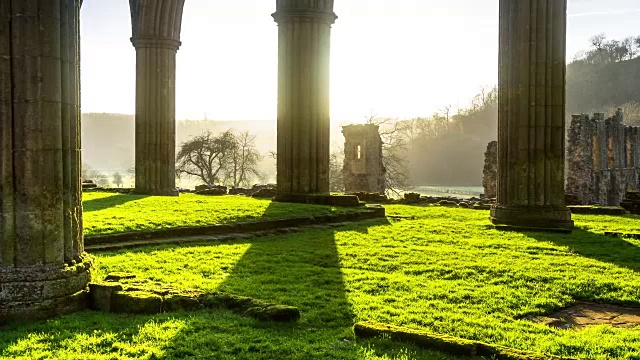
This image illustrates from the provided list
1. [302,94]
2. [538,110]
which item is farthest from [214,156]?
[538,110]

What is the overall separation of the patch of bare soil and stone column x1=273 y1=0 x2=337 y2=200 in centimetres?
1033

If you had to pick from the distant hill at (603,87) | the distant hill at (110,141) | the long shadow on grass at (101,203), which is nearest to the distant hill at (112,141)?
the distant hill at (110,141)

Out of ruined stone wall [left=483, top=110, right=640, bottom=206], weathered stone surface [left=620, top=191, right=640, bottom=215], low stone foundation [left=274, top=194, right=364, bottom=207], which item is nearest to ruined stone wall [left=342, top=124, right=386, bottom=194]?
ruined stone wall [left=483, top=110, right=640, bottom=206]

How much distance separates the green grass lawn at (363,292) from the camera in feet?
13.8

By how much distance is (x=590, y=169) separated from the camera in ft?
97.8

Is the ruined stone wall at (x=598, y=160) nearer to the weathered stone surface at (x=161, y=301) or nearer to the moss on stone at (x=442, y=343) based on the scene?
the weathered stone surface at (x=161, y=301)

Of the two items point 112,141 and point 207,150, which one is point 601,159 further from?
point 112,141

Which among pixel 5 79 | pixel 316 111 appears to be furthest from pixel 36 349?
pixel 316 111

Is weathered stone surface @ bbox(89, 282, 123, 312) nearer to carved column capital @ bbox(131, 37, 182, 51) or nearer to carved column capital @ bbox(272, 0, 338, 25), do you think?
carved column capital @ bbox(272, 0, 338, 25)

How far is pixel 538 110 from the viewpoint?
11.8 metres

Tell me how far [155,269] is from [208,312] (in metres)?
2.19

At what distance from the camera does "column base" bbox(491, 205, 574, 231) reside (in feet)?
38.3

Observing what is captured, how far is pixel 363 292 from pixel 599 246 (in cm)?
499

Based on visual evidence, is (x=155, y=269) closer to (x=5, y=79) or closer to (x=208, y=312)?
(x=208, y=312)
